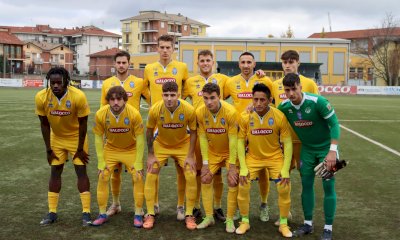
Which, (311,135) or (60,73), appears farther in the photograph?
(60,73)

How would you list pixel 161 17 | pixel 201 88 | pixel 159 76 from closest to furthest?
pixel 201 88
pixel 159 76
pixel 161 17

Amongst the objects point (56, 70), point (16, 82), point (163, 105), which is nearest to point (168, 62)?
point (163, 105)

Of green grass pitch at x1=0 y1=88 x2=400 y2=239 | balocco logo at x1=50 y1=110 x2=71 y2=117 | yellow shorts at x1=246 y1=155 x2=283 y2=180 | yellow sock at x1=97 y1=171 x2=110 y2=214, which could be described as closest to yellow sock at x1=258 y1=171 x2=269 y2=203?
green grass pitch at x1=0 y1=88 x2=400 y2=239

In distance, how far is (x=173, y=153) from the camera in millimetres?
5461

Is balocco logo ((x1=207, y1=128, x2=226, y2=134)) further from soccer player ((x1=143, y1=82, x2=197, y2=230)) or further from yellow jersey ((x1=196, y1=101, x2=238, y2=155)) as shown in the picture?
soccer player ((x1=143, y1=82, x2=197, y2=230))

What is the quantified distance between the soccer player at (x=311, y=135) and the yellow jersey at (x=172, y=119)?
1.09 m

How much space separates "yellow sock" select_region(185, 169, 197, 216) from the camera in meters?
5.30

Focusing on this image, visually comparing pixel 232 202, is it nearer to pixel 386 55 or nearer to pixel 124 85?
pixel 124 85

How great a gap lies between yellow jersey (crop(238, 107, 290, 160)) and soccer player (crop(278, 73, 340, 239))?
0.41ft

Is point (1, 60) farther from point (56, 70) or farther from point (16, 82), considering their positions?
point (56, 70)

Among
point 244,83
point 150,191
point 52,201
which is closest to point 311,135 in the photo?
point 244,83

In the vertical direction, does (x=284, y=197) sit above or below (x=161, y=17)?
below

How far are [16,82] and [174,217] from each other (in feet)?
143

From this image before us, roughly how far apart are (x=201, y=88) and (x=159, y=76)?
0.72m
